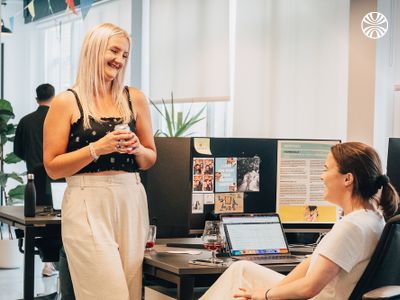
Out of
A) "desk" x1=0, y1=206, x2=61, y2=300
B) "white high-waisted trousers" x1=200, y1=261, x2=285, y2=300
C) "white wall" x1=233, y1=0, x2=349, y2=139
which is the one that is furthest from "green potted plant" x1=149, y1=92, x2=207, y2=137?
"white high-waisted trousers" x1=200, y1=261, x2=285, y2=300

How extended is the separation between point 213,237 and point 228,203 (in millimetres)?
336

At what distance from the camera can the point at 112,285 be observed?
2.80 metres

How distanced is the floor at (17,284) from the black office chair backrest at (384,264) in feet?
12.4

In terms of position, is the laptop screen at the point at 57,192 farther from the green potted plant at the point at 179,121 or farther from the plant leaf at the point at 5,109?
the plant leaf at the point at 5,109

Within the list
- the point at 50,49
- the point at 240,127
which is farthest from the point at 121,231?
the point at 50,49

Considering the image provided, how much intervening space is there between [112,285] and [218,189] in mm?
865

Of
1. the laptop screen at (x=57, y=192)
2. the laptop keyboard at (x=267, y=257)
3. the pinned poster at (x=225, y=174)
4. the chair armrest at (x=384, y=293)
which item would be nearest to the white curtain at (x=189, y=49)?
the laptop screen at (x=57, y=192)

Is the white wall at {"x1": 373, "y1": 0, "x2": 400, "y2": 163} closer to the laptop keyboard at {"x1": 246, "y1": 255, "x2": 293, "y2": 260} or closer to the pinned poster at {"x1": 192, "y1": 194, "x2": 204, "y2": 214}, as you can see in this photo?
the pinned poster at {"x1": 192, "y1": 194, "x2": 204, "y2": 214}

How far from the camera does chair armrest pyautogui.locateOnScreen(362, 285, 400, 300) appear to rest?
7.36ft

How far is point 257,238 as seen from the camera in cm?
323

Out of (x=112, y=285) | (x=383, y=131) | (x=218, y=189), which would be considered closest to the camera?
(x=112, y=285)

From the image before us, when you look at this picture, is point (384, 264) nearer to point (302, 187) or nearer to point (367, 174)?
point (367, 174)

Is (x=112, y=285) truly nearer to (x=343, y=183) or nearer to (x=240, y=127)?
(x=343, y=183)

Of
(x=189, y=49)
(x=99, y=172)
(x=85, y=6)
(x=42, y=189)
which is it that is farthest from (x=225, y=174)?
(x=85, y=6)
